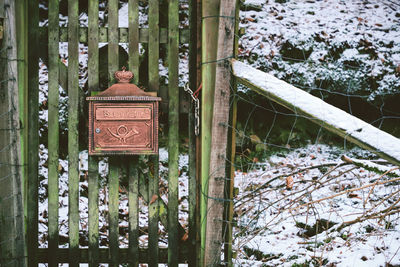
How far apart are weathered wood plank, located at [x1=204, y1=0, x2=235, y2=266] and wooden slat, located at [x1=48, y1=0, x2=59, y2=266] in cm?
122

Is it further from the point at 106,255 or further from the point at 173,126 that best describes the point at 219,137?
the point at 106,255

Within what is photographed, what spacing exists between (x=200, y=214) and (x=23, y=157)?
4.63ft

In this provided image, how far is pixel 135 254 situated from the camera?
2906 millimetres

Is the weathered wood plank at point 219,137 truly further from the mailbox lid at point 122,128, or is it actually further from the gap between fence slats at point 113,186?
the gap between fence slats at point 113,186

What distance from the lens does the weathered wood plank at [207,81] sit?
8.46 feet

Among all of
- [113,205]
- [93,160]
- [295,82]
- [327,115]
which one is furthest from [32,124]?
[295,82]

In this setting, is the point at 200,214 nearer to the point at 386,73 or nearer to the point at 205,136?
the point at 205,136

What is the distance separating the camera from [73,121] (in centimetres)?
283

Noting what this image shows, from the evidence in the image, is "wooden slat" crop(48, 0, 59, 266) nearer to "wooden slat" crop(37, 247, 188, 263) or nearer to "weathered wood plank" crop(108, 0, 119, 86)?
"wooden slat" crop(37, 247, 188, 263)

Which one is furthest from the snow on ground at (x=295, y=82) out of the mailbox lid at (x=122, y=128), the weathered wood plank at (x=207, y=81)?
the mailbox lid at (x=122, y=128)

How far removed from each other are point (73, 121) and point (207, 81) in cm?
109

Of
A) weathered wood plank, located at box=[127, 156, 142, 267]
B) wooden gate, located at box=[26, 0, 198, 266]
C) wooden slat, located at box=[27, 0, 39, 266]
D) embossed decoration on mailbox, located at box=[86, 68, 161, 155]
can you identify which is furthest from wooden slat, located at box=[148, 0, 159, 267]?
wooden slat, located at box=[27, 0, 39, 266]

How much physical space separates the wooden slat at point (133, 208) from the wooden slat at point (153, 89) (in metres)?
0.11

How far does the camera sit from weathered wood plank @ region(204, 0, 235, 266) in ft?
8.12
